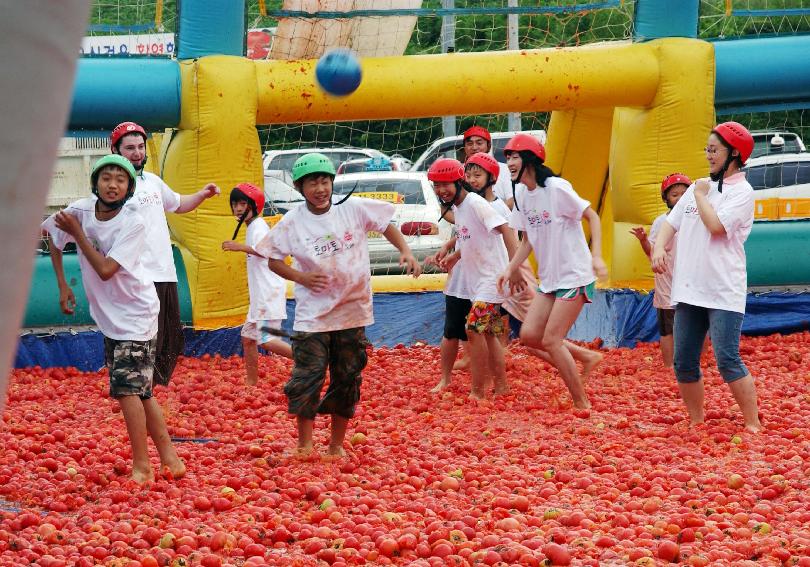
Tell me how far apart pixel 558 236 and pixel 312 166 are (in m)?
2.33

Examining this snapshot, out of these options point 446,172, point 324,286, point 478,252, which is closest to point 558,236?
point 478,252

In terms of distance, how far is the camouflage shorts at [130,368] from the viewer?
5.62 metres

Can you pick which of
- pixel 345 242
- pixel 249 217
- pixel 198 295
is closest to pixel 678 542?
pixel 345 242

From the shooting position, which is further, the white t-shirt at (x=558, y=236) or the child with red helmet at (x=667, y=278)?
the child with red helmet at (x=667, y=278)

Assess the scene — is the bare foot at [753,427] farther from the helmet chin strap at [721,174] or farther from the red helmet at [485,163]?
the red helmet at [485,163]

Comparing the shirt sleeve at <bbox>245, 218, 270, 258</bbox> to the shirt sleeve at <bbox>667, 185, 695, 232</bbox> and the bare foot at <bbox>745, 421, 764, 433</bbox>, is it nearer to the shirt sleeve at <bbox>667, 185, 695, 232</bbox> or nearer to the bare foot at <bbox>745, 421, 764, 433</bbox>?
the shirt sleeve at <bbox>667, 185, 695, 232</bbox>

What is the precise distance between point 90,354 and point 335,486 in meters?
4.98

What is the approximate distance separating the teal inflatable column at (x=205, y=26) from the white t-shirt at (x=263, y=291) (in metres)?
2.01

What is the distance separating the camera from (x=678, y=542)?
181 inches

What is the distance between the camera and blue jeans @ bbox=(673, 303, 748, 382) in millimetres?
6590

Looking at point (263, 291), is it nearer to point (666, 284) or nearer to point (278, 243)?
point (278, 243)

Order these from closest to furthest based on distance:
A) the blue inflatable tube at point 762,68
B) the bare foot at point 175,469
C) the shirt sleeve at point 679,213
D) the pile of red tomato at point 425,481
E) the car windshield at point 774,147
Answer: the pile of red tomato at point 425,481
the bare foot at point 175,469
the shirt sleeve at point 679,213
the blue inflatable tube at point 762,68
the car windshield at point 774,147

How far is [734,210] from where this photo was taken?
6.59 meters

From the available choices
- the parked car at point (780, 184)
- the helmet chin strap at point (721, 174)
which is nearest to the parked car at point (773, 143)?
the parked car at point (780, 184)
